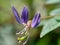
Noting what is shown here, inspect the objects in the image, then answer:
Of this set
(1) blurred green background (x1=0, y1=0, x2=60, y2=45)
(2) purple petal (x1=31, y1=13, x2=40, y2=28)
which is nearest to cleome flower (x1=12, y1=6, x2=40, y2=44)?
(2) purple petal (x1=31, y1=13, x2=40, y2=28)

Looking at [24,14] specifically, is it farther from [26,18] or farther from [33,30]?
[33,30]

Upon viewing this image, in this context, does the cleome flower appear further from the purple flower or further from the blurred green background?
the blurred green background

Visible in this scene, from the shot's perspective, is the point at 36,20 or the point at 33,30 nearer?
the point at 36,20

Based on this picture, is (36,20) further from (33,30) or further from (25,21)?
(33,30)

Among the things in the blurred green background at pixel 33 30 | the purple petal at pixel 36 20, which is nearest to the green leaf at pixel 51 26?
the purple petal at pixel 36 20

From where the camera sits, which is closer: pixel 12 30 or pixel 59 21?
pixel 59 21

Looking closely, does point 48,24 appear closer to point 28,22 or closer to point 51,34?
point 28,22

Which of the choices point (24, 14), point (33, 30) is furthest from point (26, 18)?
point (33, 30)

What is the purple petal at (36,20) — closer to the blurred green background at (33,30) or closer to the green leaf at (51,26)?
the green leaf at (51,26)

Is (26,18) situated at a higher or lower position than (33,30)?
higher

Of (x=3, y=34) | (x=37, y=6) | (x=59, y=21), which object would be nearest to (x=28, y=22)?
(x=59, y=21)

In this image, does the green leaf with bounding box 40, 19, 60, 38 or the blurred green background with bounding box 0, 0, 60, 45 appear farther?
the blurred green background with bounding box 0, 0, 60, 45
